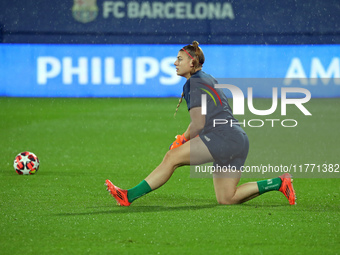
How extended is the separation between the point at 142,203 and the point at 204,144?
1.04m

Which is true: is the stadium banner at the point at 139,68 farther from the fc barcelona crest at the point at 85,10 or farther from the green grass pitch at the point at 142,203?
the green grass pitch at the point at 142,203

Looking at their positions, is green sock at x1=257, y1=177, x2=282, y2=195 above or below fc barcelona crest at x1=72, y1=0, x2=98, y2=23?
below

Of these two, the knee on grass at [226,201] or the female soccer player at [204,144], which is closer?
the female soccer player at [204,144]

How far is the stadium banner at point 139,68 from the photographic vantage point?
21922 mm

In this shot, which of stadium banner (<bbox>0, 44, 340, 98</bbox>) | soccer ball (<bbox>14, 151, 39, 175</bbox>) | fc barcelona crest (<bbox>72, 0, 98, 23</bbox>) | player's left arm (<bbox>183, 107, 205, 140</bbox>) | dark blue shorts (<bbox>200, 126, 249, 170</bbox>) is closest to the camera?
player's left arm (<bbox>183, 107, 205, 140</bbox>)

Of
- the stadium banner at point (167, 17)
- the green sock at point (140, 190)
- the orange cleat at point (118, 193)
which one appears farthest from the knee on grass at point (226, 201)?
the stadium banner at point (167, 17)

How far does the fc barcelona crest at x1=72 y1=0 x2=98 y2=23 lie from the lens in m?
26.1

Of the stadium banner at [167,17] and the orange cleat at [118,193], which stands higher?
the stadium banner at [167,17]

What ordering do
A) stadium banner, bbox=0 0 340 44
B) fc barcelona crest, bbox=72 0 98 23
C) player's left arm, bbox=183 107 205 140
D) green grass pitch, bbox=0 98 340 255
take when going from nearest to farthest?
green grass pitch, bbox=0 98 340 255 → player's left arm, bbox=183 107 205 140 → stadium banner, bbox=0 0 340 44 → fc barcelona crest, bbox=72 0 98 23

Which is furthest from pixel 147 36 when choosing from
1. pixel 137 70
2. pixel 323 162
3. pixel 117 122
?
pixel 323 162

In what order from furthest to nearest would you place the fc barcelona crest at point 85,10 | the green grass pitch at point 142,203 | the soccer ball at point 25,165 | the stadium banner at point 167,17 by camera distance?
the fc barcelona crest at point 85,10
the stadium banner at point 167,17
the soccer ball at point 25,165
the green grass pitch at point 142,203

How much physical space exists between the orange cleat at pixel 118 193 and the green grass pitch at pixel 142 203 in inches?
4.9

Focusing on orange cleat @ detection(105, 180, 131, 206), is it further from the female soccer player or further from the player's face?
the player's face

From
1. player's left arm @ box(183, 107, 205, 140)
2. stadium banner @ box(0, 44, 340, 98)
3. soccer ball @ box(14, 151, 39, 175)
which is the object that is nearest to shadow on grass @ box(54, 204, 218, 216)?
player's left arm @ box(183, 107, 205, 140)
